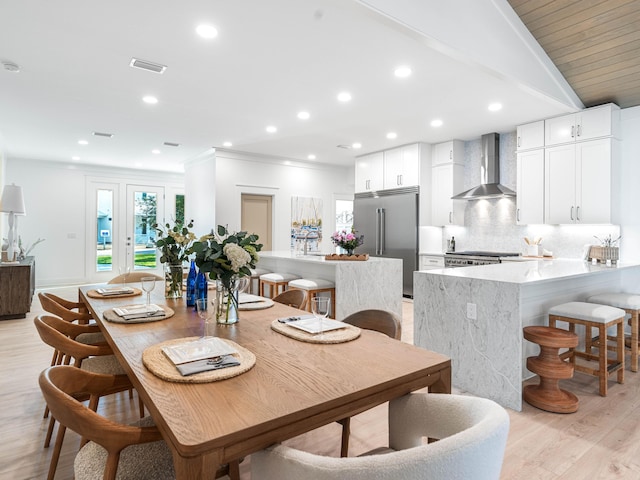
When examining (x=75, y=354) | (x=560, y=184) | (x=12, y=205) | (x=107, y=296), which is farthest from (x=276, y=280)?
(x=12, y=205)

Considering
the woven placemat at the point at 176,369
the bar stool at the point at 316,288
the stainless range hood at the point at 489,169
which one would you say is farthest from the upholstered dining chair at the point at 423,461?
the stainless range hood at the point at 489,169

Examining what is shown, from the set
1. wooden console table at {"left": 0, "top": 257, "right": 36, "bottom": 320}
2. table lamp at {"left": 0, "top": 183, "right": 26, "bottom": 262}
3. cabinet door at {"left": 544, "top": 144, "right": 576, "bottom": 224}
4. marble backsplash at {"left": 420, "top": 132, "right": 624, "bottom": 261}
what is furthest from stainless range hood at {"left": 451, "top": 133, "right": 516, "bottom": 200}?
table lamp at {"left": 0, "top": 183, "right": 26, "bottom": 262}

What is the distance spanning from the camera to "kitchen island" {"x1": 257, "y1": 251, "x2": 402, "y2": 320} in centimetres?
424

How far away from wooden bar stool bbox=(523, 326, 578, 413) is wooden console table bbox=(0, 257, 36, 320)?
606 centimetres

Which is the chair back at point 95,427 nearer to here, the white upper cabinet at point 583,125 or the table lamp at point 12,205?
the white upper cabinet at point 583,125

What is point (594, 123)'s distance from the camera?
4.52m

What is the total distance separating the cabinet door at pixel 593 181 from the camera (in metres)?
4.43

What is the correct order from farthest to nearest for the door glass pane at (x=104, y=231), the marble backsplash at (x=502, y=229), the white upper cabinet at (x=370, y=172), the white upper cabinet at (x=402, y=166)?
the door glass pane at (x=104, y=231)
the white upper cabinet at (x=370, y=172)
the white upper cabinet at (x=402, y=166)
the marble backsplash at (x=502, y=229)

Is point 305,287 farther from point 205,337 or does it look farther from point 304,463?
point 304,463

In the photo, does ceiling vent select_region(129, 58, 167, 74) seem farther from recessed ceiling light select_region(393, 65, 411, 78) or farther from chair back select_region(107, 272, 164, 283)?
recessed ceiling light select_region(393, 65, 411, 78)

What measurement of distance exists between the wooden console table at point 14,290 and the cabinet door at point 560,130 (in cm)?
729

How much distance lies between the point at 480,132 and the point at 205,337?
5.58 metres

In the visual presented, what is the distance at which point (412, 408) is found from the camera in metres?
1.21

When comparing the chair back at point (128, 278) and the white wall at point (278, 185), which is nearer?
the chair back at point (128, 278)
